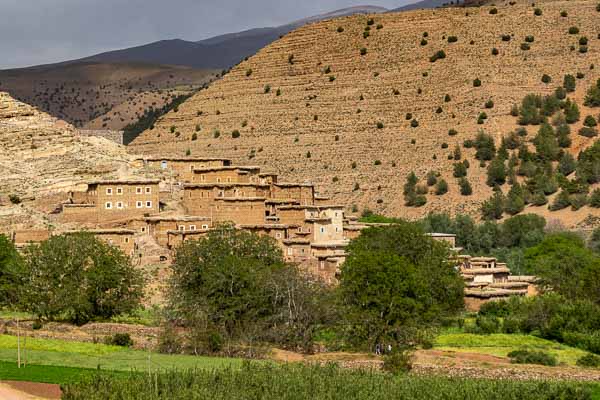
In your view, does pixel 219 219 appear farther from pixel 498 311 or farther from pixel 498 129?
pixel 498 129

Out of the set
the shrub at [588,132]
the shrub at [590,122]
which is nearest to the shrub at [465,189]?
the shrub at [588,132]

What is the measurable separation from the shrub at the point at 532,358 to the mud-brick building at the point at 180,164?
2003 cm

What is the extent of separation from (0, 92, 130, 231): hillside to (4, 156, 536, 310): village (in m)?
1.65

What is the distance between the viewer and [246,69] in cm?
10500

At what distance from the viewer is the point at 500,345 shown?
43.7 m

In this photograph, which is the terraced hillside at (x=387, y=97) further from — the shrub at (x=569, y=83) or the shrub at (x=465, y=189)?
the shrub at (x=569, y=83)

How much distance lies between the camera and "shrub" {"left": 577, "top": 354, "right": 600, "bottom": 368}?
130ft

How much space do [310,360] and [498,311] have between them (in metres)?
12.8

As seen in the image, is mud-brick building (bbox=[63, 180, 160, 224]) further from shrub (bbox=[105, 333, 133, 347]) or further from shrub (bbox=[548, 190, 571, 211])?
shrub (bbox=[548, 190, 571, 211])

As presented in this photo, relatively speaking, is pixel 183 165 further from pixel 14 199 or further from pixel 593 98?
pixel 593 98

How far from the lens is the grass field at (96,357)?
38188mm

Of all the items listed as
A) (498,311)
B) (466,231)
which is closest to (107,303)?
(498,311)

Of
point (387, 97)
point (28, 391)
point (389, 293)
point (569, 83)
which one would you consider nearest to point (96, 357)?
point (28, 391)

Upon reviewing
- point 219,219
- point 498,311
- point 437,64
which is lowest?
point 498,311
